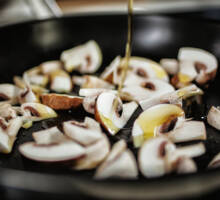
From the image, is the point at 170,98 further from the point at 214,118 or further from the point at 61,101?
the point at 61,101

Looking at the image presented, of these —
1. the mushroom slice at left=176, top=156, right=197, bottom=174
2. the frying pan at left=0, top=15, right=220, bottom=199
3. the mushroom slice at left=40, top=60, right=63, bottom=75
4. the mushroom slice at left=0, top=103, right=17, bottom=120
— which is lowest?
the mushroom slice at left=176, top=156, right=197, bottom=174

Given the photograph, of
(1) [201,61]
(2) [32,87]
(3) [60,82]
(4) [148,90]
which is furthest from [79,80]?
(1) [201,61]

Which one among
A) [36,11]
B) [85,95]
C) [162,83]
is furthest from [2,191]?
[36,11]

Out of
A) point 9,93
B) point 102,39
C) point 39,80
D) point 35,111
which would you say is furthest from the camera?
point 102,39

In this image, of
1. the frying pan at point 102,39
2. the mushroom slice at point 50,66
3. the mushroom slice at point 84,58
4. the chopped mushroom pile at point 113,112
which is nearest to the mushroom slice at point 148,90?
the chopped mushroom pile at point 113,112

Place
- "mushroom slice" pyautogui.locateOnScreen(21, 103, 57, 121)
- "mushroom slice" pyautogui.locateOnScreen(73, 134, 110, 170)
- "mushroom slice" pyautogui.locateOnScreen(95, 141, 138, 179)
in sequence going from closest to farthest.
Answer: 1. "mushroom slice" pyautogui.locateOnScreen(95, 141, 138, 179)
2. "mushroom slice" pyautogui.locateOnScreen(73, 134, 110, 170)
3. "mushroom slice" pyautogui.locateOnScreen(21, 103, 57, 121)

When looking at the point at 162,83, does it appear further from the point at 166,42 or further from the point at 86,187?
the point at 86,187

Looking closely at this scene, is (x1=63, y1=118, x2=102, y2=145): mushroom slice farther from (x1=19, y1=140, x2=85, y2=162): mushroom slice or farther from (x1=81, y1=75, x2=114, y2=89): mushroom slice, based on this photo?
(x1=81, y1=75, x2=114, y2=89): mushroom slice

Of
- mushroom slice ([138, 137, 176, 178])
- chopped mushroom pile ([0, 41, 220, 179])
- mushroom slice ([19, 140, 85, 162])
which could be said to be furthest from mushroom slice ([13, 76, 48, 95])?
mushroom slice ([138, 137, 176, 178])
